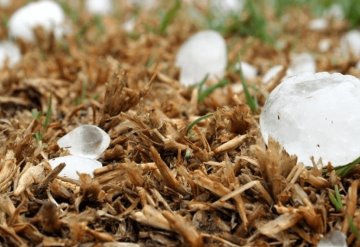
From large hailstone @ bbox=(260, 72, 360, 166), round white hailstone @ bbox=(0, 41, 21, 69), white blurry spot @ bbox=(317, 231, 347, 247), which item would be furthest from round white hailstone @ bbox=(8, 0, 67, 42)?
white blurry spot @ bbox=(317, 231, 347, 247)

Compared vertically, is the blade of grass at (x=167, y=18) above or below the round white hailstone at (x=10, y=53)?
above

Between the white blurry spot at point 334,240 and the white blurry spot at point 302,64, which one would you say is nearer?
the white blurry spot at point 334,240

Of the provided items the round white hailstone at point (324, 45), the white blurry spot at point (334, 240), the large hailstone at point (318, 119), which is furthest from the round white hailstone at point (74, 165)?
the round white hailstone at point (324, 45)

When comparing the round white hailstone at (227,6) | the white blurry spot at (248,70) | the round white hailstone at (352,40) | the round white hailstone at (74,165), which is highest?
the round white hailstone at (74,165)

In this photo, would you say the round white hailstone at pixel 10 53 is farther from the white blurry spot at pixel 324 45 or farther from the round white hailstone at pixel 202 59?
the white blurry spot at pixel 324 45

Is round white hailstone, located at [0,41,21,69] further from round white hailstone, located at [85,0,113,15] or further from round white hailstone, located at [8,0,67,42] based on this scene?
round white hailstone, located at [85,0,113,15]

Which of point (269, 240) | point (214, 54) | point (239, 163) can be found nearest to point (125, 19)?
point (214, 54)

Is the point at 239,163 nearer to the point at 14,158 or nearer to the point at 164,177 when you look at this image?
the point at 164,177
